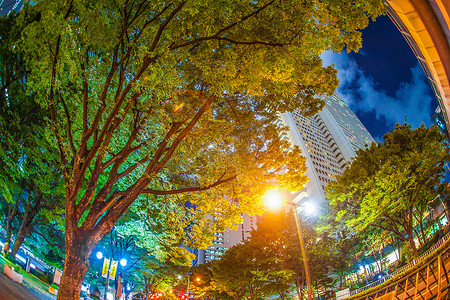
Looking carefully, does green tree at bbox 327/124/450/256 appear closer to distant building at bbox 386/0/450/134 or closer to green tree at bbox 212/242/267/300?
distant building at bbox 386/0/450/134

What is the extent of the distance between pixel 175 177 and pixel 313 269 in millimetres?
18259

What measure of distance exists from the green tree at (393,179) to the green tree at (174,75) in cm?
967

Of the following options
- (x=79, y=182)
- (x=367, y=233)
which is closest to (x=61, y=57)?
(x=79, y=182)

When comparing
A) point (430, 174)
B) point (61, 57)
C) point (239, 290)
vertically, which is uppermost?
point (430, 174)

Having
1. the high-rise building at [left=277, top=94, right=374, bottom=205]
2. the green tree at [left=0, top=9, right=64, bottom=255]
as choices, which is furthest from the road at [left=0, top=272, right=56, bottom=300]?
the high-rise building at [left=277, top=94, right=374, bottom=205]

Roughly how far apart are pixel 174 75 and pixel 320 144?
8801 centimetres

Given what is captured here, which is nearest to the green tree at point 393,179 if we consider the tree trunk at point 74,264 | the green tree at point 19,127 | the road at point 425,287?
the road at point 425,287

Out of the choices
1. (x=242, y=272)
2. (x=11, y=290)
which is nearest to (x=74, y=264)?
(x=11, y=290)

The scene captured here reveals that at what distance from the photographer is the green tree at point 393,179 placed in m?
15.2

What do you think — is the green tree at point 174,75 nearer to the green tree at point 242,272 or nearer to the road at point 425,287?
the road at point 425,287

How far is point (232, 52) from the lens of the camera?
6332mm

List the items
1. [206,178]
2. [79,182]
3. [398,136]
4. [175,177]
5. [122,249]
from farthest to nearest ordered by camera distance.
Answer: [122,249], [398,136], [175,177], [206,178], [79,182]

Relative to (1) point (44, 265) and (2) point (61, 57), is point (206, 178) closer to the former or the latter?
(2) point (61, 57)

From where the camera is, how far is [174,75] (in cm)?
670
